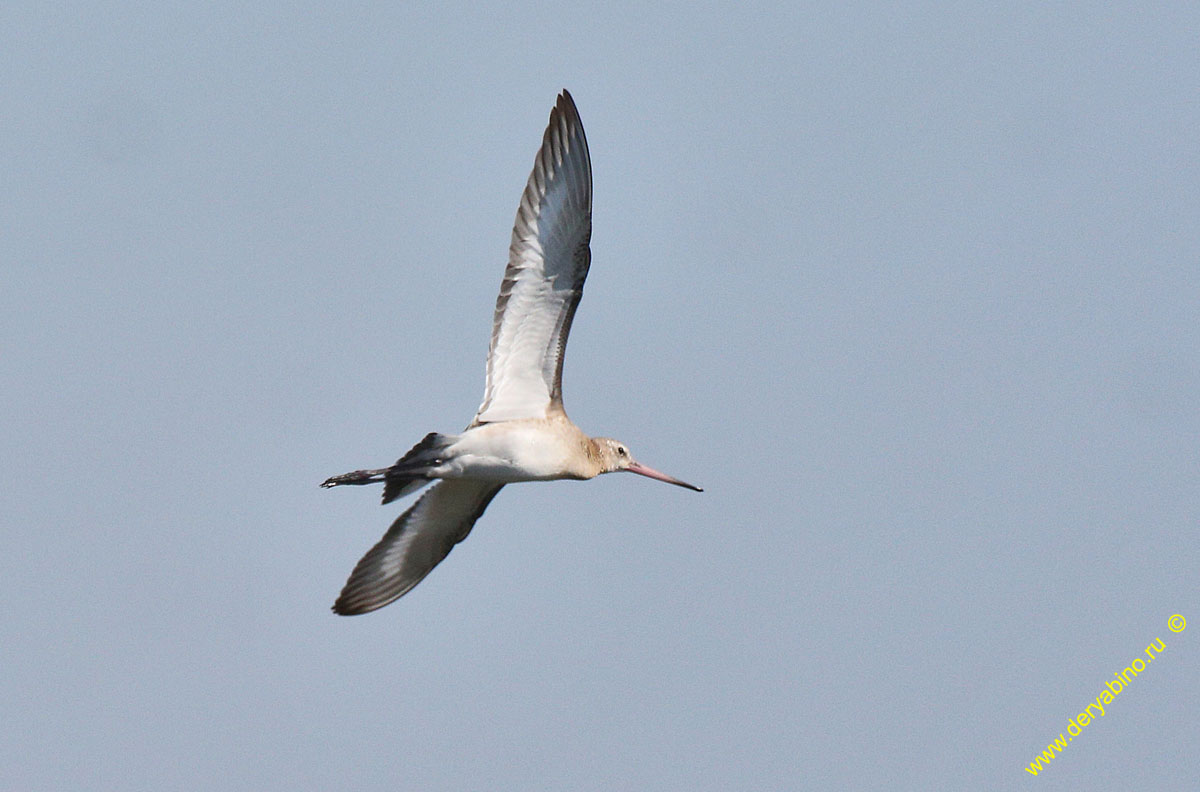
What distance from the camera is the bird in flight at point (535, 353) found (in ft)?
52.5

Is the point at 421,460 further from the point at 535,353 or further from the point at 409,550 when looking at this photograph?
the point at 409,550

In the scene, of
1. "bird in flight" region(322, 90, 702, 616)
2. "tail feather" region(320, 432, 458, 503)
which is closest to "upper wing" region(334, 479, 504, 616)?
"bird in flight" region(322, 90, 702, 616)

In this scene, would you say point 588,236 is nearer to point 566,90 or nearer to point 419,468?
point 566,90

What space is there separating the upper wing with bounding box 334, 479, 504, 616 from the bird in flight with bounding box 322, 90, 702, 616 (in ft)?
2.83

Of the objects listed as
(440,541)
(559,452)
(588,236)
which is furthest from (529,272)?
(440,541)

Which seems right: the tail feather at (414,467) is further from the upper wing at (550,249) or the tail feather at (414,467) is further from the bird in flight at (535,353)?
the upper wing at (550,249)

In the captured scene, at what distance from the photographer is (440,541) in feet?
58.4

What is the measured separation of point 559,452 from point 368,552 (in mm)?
2741

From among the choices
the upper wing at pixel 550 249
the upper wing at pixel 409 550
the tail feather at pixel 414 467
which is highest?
the upper wing at pixel 550 249

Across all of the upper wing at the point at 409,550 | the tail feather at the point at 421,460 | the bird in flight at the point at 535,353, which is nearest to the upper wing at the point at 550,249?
the bird in flight at the point at 535,353

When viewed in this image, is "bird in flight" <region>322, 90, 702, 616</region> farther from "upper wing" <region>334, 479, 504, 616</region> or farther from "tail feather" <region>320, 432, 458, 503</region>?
"upper wing" <region>334, 479, 504, 616</region>

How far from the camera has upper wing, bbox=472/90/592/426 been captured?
16.0 m

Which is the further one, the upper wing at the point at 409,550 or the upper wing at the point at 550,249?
the upper wing at the point at 409,550

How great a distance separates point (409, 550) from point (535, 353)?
110 inches
